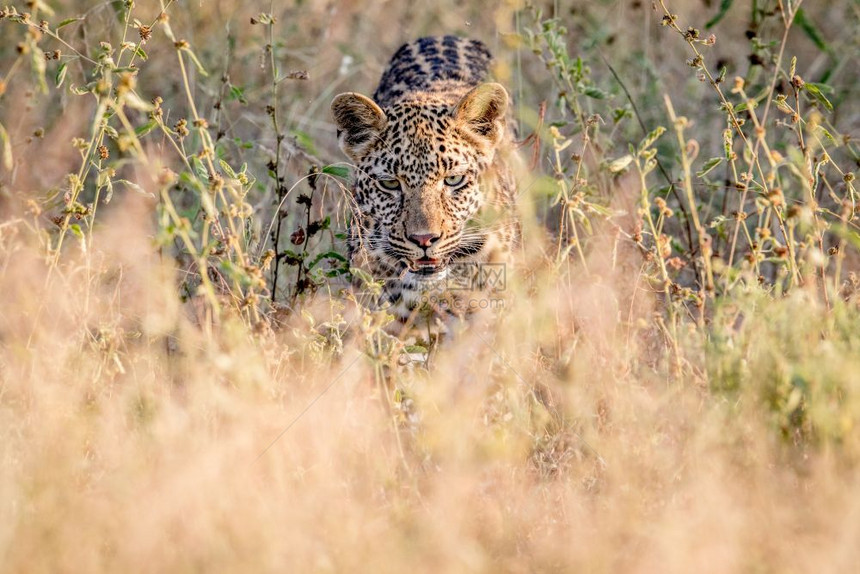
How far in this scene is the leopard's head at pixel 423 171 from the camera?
5512mm

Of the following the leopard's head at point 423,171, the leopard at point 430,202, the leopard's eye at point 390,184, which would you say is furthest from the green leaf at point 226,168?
the leopard's eye at point 390,184

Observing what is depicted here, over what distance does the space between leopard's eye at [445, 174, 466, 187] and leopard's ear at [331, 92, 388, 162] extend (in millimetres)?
486

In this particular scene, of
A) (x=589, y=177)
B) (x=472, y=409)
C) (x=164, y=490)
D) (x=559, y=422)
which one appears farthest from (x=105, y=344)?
(x=589, y=177)

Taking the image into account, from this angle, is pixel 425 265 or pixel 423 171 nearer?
pixel 425 265

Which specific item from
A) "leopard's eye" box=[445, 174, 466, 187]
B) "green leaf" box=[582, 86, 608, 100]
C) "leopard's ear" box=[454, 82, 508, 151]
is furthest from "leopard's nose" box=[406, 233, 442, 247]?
"green leaf" box=[582, 86, 608, 100]

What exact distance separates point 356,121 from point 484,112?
2.32ft

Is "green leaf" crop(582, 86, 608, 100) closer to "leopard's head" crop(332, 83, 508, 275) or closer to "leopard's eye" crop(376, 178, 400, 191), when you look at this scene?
"leopard's head" crop(332, 83, 508, 275)

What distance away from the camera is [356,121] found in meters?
5.88

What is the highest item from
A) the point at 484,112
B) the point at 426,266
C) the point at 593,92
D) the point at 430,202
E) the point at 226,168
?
the point at 593,92

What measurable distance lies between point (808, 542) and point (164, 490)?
6.38 ft

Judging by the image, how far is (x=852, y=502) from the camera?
3102 mm

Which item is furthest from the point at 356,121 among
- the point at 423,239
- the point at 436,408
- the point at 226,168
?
the point at 436,408

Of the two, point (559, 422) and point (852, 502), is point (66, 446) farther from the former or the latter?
point (852, 502)

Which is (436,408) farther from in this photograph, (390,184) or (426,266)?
(390,184)
